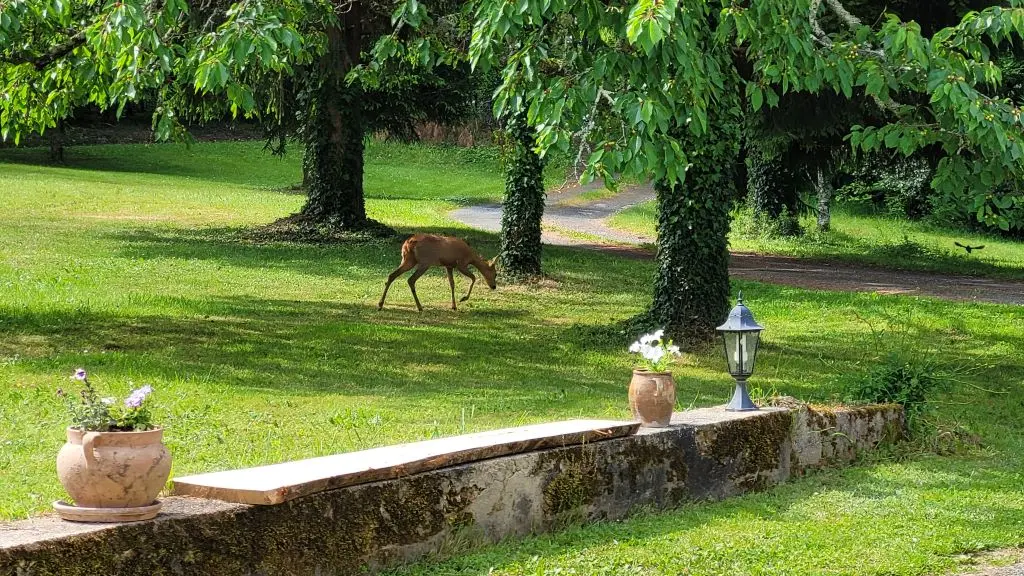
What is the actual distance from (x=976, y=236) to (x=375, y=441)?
34498 millimetres

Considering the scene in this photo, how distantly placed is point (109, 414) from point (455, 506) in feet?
6.78

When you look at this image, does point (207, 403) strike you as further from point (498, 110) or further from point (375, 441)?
point (498, 110)

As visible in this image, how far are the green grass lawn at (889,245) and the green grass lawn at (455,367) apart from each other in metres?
6.22

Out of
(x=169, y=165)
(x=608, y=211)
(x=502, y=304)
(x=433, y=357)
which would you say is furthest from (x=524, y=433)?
(x=169, y=165)

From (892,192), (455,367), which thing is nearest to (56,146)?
(892,192)

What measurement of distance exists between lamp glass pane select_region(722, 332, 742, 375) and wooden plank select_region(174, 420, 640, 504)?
151cm

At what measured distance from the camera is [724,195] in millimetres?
15344

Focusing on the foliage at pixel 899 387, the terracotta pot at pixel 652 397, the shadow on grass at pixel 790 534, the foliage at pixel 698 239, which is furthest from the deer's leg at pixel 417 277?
the terracotta pot at pixel 652 397

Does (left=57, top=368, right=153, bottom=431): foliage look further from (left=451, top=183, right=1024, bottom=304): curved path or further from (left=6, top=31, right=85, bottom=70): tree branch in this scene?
(left=451, top=183, right=1024, bottom=304): curved path

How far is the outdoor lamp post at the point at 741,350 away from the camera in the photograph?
9117 mm

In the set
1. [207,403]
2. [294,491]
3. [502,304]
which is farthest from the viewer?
[502,304]

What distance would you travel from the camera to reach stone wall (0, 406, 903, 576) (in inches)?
201

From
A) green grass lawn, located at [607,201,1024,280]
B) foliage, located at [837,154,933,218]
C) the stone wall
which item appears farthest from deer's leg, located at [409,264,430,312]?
foliage, located at [837,154,933,218]

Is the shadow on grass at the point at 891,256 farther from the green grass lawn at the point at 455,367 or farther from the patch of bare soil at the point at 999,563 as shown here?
the patch of bare soil at the point at 999,563
